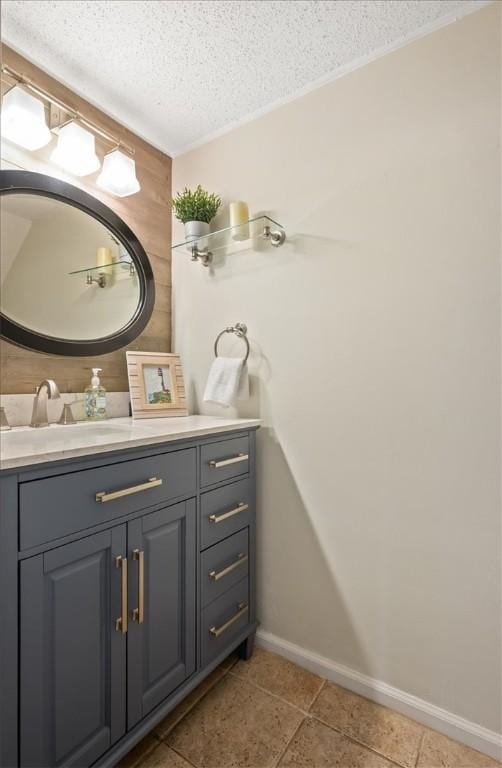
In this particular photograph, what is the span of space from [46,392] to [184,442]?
55cm

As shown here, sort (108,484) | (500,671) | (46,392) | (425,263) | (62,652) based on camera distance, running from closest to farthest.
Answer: (62,652), (108,484), (500,671), (425,263), (46,392)

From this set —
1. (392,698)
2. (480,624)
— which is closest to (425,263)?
(480,624)

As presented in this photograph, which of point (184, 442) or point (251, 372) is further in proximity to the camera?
point (251, 372)

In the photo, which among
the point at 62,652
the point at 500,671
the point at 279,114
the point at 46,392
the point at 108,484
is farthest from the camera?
the point at 279,114

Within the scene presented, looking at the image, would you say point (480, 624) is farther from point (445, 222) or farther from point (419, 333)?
point (445, 222)

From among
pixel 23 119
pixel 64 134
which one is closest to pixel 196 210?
pixel 64 134

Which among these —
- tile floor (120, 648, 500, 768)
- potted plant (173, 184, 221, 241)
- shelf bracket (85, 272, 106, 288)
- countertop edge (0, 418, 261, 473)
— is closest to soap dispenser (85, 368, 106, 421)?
shelf bracket (85, 272, 106, 288)

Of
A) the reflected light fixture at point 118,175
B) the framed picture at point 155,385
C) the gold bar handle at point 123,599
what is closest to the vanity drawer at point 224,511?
the gold bar handle at point 123,599

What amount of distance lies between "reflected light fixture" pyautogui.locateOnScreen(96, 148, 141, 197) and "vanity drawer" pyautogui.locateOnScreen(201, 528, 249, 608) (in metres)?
1.47

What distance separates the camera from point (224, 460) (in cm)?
146

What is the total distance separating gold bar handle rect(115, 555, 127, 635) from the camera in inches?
42.9

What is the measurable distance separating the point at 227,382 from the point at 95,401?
53 cm

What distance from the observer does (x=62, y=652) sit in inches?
38.2

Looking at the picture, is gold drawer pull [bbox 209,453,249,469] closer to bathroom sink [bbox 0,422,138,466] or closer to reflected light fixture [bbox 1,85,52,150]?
bathroom sink [bbox 0,422,138,466]
